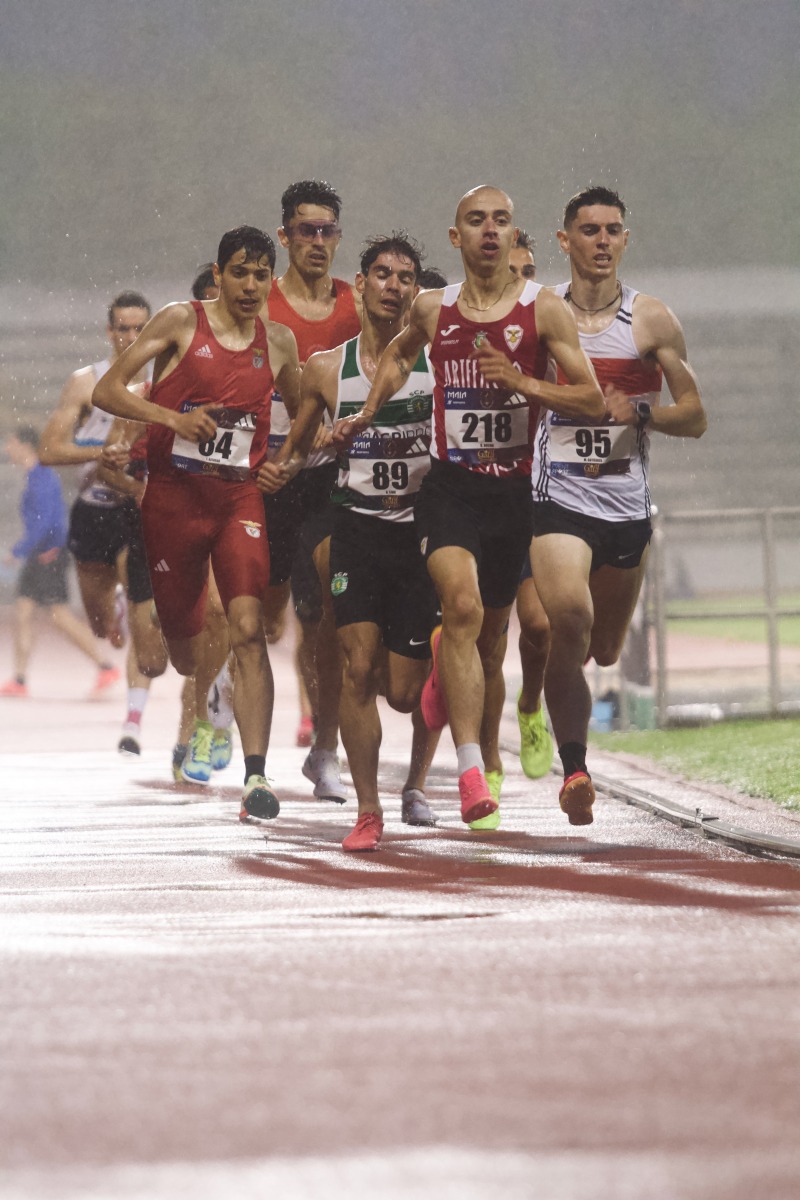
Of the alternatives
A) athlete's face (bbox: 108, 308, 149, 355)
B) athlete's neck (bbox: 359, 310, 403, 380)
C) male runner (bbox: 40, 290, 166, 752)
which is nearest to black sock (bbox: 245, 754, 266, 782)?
athlete's neck (bbox: 359, 310, 403, 380)

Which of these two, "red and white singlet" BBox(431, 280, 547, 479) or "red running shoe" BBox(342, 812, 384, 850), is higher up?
"red and white singlet" BBox(431, 280, 547, 479)

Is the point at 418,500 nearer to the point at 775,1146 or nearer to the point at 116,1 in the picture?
the point at 775,1146

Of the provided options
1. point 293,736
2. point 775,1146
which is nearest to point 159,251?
point 293,736

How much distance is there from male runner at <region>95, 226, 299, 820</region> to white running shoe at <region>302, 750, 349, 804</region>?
76cm

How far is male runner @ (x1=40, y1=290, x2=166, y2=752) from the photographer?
27.8ft

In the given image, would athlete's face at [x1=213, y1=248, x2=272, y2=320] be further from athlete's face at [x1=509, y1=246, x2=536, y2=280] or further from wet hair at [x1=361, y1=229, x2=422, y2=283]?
athlete's face at [x1=509, y1=246, x2=536, y2=280]

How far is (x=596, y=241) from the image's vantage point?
6.12 metres

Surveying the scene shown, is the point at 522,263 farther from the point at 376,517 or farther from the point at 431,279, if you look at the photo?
the point at 376,517

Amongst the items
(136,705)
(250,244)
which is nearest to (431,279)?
(250,244)

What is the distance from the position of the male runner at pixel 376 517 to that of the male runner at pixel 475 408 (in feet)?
0.55

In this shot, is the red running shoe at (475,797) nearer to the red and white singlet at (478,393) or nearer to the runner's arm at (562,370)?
the red and white singlet at (478,393)

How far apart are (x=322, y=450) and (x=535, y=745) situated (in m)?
1.19

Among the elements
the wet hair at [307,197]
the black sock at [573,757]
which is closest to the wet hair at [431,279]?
the wet hair at [307,197]

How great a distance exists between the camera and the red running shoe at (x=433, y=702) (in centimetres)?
623
